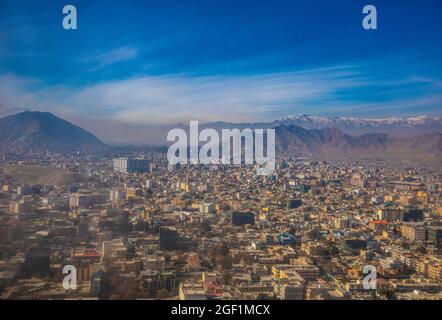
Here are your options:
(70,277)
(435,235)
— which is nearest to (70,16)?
(70,277)

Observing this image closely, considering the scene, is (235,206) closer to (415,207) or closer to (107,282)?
(415,207)

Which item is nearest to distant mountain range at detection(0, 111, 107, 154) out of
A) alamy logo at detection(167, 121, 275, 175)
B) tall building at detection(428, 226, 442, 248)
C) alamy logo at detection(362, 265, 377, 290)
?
alamy logo at detection(167, 121, 275, 175)

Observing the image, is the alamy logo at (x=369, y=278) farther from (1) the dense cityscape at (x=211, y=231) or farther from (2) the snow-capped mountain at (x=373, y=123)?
(2) the snow-capped mountain at (x=373, y=123)

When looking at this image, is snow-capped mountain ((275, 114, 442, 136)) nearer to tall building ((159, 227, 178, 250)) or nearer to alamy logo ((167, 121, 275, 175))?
alamy logo ((167, 121, 275, 175))

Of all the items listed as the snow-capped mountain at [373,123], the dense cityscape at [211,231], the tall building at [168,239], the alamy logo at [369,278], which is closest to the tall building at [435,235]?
the dense cityscape at [211,231]

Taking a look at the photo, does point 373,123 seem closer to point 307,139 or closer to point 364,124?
point 364,124

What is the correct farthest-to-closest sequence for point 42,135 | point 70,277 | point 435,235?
1. point 42,135
2. point 435,235
3. point 70,277
